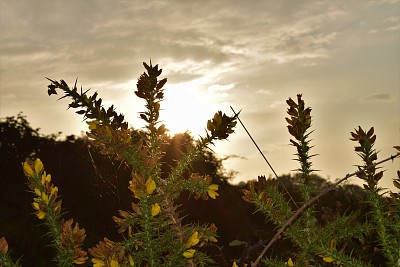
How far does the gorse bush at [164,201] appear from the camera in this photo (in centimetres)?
190

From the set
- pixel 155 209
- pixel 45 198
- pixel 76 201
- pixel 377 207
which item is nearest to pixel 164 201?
pixel 155 209

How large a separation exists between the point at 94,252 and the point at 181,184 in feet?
1.30

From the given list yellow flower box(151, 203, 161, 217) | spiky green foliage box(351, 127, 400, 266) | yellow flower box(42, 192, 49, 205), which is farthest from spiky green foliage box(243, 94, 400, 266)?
yellow flower box(42, 192, 49, 205)

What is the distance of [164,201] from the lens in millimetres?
2021

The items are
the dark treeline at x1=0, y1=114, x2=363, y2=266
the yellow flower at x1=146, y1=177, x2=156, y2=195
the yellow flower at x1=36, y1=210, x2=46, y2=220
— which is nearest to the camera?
the yellow flower at x1=146, y1=177, x2=156, y2=195

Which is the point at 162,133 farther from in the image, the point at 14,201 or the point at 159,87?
the point at 14,201

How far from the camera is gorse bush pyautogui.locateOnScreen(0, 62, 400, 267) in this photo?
6.24ft

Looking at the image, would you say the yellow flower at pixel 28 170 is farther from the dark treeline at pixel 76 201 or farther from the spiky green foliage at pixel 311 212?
the dark treeline at pixel 76 201

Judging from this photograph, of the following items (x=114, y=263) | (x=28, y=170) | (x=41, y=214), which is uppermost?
(x=28, y=170)

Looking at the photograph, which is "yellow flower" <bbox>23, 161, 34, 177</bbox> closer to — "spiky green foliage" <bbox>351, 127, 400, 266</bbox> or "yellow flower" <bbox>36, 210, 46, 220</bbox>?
"yellow flower" <bbox>36, 210, 46, 220</bbox>

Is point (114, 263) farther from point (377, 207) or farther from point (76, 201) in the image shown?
point (76, 201)

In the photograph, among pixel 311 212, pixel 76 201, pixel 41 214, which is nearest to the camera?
pixel 41 214

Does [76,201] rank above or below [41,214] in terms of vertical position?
above

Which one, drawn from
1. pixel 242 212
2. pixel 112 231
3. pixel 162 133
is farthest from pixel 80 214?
pixel 162 133
